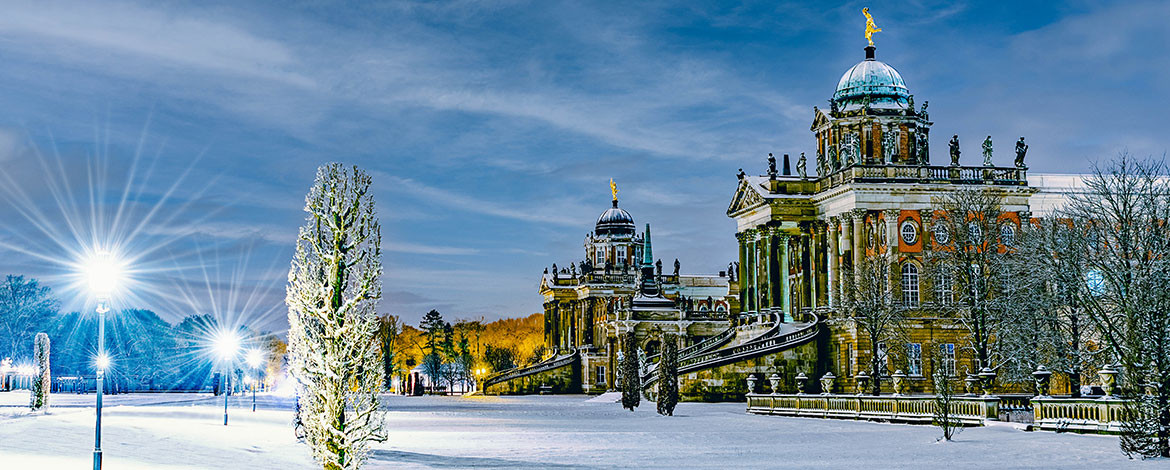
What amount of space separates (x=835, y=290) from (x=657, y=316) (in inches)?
758

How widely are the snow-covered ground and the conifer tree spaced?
7.97m

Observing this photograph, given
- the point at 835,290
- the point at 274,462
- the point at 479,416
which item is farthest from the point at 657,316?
the point at 274,462

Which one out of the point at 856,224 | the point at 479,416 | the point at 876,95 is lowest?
the point at 479,416

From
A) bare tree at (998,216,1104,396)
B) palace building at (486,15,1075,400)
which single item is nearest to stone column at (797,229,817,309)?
palace building at (486,15,1075,400)

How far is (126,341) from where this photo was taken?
129750 millimetres

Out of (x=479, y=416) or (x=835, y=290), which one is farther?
(x=835, y=290)

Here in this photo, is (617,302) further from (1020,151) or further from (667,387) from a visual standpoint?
(667,387)

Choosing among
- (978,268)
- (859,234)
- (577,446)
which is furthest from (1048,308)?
(577,446)

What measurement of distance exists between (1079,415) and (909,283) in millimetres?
36538

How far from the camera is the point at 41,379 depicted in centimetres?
5103

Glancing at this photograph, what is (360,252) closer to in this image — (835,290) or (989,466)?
(989,466)

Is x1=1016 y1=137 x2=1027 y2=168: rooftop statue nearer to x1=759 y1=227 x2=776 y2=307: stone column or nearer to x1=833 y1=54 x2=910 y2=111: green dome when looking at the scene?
x1=833 y1=54 x2=910 y2=111: green dome

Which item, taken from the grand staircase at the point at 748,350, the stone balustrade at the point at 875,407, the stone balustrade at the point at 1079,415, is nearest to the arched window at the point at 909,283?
the grand staircase at the point at 748,350

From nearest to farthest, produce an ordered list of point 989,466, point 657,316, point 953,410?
point 989,466, point 953,410, point 657,316
